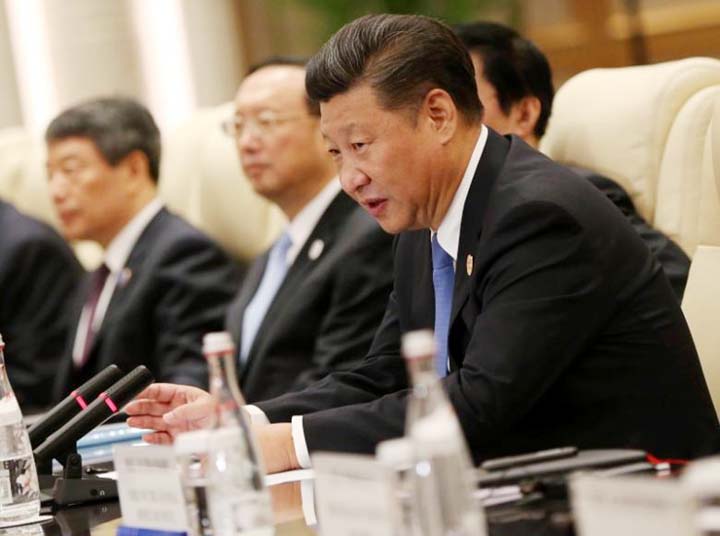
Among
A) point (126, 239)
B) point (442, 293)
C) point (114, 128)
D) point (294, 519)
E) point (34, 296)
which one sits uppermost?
point (114, 128)

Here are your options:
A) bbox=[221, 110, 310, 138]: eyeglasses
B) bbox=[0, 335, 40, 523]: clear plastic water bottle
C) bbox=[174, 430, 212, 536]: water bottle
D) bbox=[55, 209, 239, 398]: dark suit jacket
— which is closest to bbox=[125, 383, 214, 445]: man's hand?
bbox=[0, 335, 40, 523]: clear plastic water bottle

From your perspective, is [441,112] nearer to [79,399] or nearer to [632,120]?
[79,399]

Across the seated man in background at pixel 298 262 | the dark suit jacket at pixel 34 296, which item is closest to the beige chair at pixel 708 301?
the seated man in background at pixel 298 262

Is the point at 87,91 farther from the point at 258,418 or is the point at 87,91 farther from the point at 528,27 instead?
the point at 258,418

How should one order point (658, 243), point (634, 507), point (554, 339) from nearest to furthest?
point (634, 507)
point (554, 339)
point (658, 243)

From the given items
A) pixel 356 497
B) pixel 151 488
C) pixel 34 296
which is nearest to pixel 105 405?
pixel 151 488

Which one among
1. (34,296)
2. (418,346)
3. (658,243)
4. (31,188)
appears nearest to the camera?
(418,346)

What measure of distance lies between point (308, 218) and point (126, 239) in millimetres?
915

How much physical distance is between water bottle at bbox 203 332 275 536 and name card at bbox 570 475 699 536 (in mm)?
455

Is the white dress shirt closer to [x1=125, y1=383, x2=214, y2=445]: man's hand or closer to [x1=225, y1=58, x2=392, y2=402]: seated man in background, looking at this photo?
[x1=225, y1=58, x2=392, y2=402]: seated man in background

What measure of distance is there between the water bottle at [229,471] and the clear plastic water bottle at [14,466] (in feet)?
1.85

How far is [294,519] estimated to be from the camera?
1.75 m

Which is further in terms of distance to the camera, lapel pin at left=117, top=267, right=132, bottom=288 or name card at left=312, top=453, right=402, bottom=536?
lapel pin at left=117, top=267, right=132, bottom=288

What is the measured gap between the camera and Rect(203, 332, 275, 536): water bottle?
1565 mm
